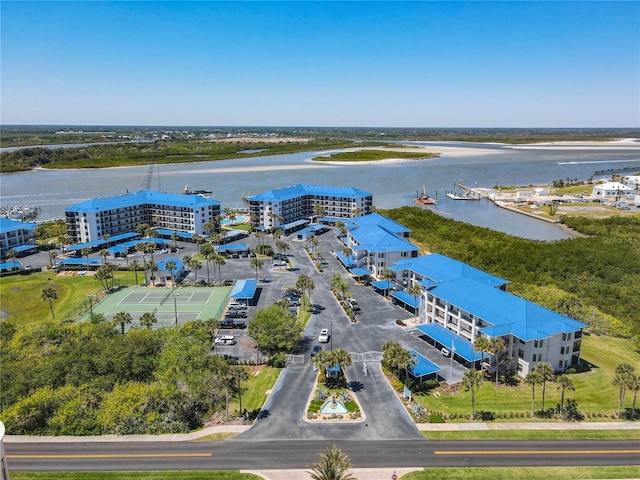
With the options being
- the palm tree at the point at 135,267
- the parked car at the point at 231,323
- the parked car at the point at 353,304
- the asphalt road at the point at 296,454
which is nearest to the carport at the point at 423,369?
the asphalt road at the point at 296,454

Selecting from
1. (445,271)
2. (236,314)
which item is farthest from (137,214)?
(445,271)

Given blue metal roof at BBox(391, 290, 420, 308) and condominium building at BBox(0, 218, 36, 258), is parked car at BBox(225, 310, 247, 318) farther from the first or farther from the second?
condominium building at BBox(0, 218, 36, 258)

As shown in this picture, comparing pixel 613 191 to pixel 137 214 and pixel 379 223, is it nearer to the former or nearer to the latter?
pixel 379 223

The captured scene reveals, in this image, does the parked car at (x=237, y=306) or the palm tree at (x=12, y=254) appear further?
the palm tree at (x=12, y=254)

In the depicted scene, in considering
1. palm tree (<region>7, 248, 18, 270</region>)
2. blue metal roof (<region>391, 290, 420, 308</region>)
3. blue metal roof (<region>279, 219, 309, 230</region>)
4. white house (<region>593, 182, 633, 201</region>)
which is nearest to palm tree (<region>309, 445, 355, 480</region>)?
blue metal roof (<region>391, 290, 420, 308</region>)

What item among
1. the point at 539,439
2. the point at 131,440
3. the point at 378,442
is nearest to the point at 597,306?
the point at 539,439

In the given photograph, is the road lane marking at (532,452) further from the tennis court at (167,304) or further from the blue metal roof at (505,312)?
the tennis court at (167,304)

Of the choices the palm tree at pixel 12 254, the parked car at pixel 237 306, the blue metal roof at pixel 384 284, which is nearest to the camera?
the parked car at pixel 237 306

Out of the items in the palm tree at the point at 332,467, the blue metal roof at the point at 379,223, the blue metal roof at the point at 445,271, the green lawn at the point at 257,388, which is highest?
the blue metal roof at the point at 379,223
